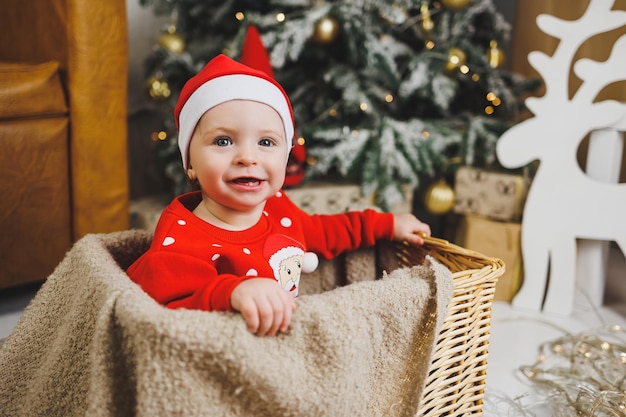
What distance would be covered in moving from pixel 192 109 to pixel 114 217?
615 millimetres

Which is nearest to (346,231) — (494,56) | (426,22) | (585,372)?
(585,372)

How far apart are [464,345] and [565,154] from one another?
0.71 metres

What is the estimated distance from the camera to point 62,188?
129 cm

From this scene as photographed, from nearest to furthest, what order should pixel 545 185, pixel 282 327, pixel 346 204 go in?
pixel 282 327 → pixel 545 185 → pixel 346 204

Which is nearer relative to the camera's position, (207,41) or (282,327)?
(282,327)

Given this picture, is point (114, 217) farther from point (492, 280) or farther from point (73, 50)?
point (492, 280)

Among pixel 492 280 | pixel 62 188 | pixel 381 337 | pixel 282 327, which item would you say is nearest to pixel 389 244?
pixel 492 280

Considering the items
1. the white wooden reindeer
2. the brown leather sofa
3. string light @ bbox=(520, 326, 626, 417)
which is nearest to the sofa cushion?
the brown leather sofa

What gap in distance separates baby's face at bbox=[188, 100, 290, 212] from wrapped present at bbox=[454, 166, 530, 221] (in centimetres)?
80

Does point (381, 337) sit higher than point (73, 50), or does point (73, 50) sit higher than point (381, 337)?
point (73, 50)

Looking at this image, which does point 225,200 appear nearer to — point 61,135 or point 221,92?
point 221,92

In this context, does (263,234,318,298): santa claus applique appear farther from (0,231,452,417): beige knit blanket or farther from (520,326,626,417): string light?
(520,326,626,417): string light

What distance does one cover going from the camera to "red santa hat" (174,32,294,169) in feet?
2.67

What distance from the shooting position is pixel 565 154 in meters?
1.34
